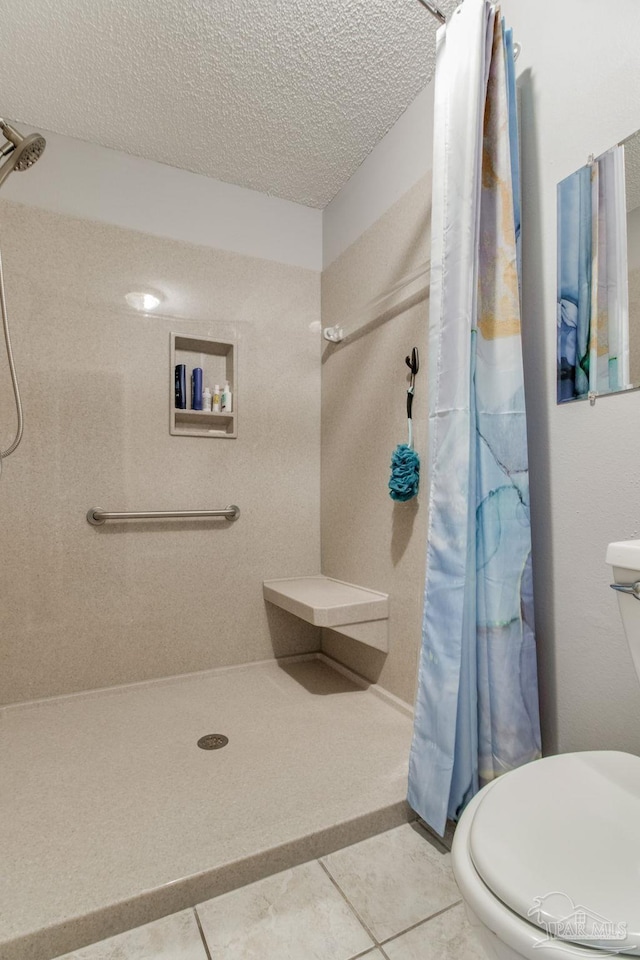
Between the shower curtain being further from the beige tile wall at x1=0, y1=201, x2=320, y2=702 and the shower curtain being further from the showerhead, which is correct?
the beige tile wall at x1=0, y1=201, x2=320, y2=702

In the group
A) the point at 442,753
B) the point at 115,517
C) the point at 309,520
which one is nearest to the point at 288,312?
the point at 309,520

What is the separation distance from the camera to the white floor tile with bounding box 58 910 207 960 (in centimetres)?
98

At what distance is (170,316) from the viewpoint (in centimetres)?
222

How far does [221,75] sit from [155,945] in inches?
98.8

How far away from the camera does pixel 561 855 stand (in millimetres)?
678

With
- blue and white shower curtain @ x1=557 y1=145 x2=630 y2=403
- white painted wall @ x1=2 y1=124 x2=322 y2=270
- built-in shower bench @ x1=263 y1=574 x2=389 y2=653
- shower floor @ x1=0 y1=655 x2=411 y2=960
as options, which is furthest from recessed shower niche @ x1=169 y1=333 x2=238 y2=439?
blue and white shower curtain @ x1=557 y1=145 x2=630 y2=403

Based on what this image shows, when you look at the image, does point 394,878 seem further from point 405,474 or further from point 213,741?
→ point 405,474

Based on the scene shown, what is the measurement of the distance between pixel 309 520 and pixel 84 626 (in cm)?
113

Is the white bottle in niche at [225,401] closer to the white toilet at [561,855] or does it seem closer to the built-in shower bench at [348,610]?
the built-in shower bench at [348,610]

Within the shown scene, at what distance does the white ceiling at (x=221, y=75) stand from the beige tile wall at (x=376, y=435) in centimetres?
39

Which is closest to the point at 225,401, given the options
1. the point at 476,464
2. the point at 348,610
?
the point at 348,610

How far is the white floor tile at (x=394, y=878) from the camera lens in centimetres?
107

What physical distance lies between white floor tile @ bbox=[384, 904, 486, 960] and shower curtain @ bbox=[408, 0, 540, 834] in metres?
0.19

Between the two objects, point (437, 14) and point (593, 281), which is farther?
point (437, 14)
